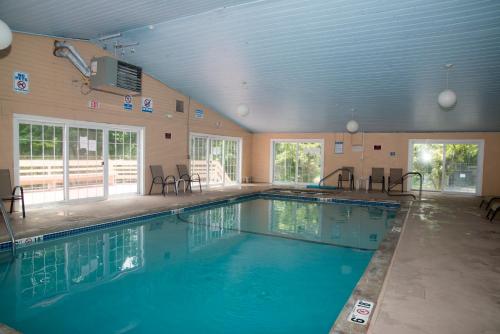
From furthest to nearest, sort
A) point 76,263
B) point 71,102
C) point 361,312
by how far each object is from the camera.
→ point 71,102 → point 76,263 → point 361,312

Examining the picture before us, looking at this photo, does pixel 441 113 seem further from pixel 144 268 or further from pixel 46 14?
pixel 46 14

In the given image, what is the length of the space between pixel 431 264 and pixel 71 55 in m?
6.40

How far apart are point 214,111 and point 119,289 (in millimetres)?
7626

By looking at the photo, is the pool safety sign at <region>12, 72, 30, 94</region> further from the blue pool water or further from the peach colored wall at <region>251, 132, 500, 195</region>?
the peach colored wall at <region>251, 132, 500, 195</region>

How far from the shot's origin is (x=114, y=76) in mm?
6027

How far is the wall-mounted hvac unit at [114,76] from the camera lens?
5.92 metres

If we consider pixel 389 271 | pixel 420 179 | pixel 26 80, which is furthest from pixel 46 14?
pixel 420 179

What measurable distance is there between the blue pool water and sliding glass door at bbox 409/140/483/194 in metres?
5.60

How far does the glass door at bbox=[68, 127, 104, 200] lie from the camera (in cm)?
645

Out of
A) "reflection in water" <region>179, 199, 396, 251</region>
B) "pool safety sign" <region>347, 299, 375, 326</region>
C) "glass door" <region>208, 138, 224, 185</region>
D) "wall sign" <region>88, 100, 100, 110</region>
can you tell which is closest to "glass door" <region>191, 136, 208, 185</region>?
"glass door" <region>208, 138, 224, 185</region>

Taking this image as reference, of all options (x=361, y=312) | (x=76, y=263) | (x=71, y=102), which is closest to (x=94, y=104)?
(x=71, y=102)

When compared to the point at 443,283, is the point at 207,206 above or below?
below

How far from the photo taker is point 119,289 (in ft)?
10.3

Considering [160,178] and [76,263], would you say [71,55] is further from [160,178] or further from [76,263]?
[76,263]
